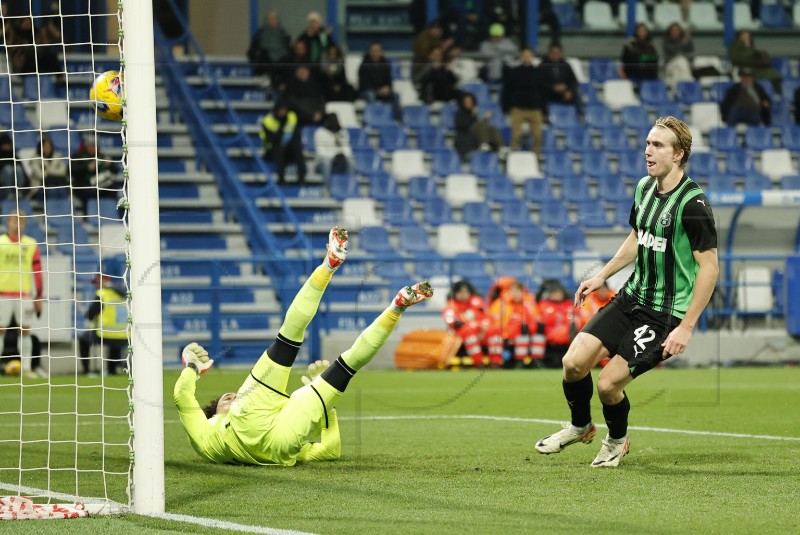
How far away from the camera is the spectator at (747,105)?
71.1ft

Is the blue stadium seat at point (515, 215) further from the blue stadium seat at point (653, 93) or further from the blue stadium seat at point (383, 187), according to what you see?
the blue stadium seat at point (653, 93)

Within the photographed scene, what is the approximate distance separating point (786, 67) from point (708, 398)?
1378 cm

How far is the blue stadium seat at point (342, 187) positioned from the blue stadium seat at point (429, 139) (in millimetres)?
1725

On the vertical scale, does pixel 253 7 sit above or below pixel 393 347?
above

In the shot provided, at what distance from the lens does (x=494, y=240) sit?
19016 millimetres

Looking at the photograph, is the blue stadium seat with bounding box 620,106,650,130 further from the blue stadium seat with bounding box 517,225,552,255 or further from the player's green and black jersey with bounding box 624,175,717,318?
the player's green and black jersey with bounding box 624,175,717,318

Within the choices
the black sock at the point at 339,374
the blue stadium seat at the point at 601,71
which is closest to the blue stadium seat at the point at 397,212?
the blue stadium seat at the point at 601,71

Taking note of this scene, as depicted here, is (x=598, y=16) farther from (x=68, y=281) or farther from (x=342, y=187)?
(x=68, y=281)

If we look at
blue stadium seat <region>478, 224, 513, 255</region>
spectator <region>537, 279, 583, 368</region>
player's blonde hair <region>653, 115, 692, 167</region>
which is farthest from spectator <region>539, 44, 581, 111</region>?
player's blonde hair <region>653, 115, 692, 167</region>

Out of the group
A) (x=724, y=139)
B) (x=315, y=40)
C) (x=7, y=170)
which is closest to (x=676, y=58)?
(x=724, y=139)

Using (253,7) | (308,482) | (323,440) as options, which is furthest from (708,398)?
(253,7)

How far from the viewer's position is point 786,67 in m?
23.6

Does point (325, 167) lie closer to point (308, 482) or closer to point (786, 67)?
point (786, 67)

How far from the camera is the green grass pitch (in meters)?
4.94
